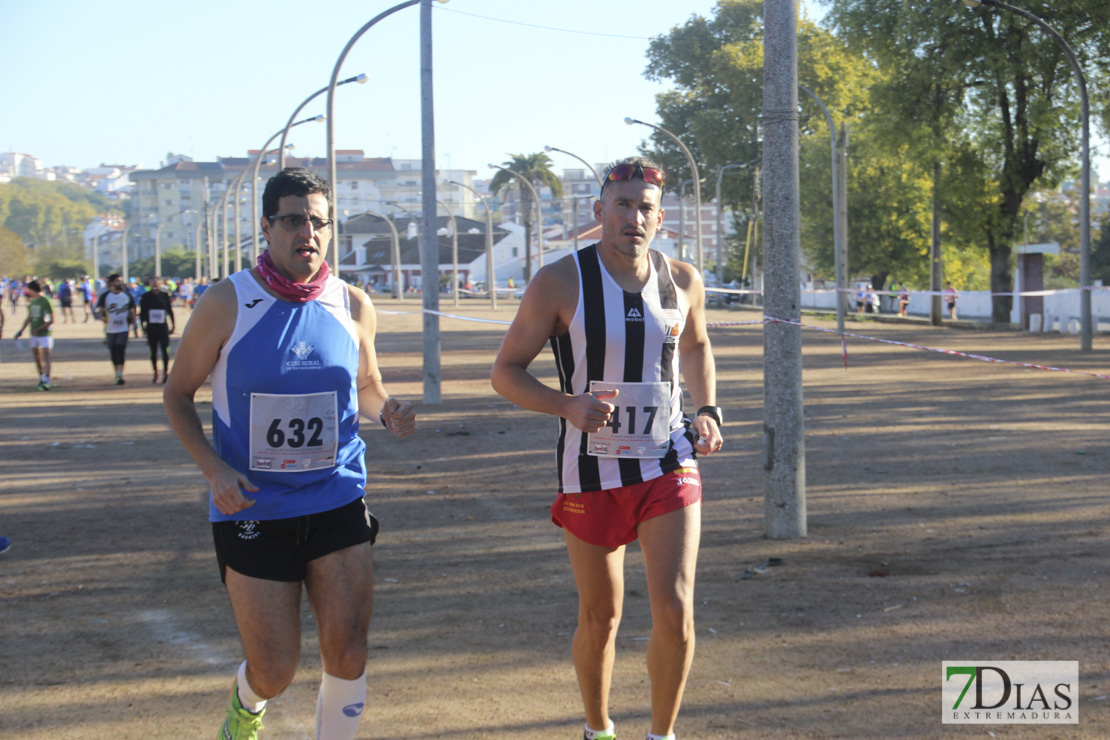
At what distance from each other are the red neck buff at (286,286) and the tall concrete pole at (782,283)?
175 inches

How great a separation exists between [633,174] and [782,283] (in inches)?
153

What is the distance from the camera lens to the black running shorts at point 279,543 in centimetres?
359

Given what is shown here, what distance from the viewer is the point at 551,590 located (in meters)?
6.45

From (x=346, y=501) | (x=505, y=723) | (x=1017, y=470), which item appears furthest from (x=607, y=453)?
(x=1017, y=470)

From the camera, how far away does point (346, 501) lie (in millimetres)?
3740

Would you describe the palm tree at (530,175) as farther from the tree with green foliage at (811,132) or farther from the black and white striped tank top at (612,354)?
the black and white striped tank top at (612,354)

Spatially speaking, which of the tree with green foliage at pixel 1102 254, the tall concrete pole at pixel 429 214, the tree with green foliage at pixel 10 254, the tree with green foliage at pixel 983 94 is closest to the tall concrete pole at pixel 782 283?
the tall concrete pole at pixel 429 214

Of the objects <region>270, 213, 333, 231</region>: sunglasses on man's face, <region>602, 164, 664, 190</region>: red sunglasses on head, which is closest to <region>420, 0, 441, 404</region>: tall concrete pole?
<region>602, 164, 664, 190</region>: red sunglasses on head

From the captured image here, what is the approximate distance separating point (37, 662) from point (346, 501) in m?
2.54

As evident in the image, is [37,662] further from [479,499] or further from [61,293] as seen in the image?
[61,293]

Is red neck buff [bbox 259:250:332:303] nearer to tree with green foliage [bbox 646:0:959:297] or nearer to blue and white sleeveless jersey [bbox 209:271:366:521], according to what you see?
blue and white sleeveless jersey [bbox 209:271:366:521]

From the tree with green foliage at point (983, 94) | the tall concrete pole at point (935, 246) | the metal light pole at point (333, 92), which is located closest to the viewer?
the metal light pole at point (333, 92)

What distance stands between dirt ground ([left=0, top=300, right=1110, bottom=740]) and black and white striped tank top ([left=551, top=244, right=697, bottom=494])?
1.09 meters

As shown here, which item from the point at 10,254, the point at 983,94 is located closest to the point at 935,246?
the point at 983,94
